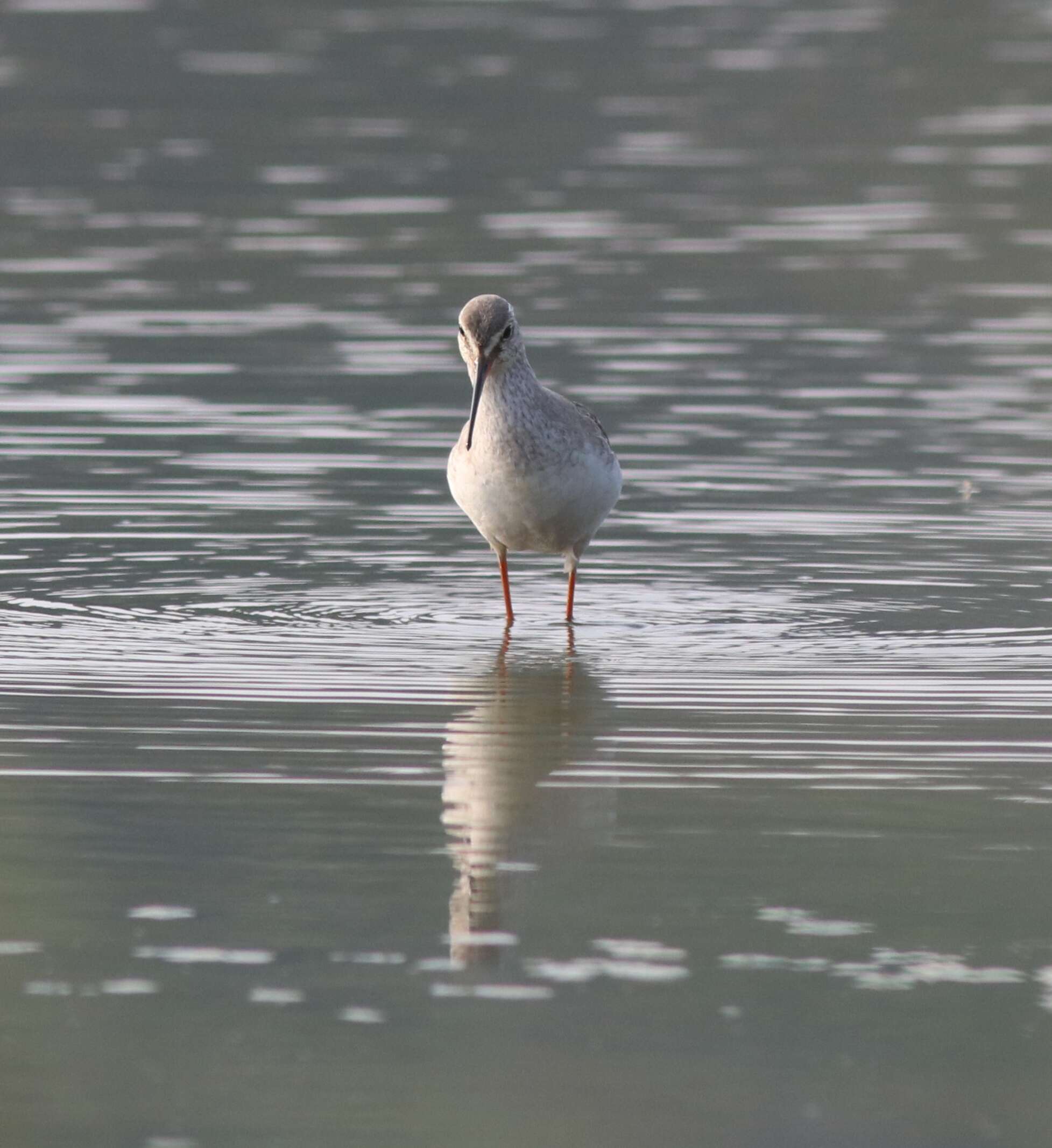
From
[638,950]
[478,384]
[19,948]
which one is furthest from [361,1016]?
[478,384]

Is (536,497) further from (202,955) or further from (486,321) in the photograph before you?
(202,955)

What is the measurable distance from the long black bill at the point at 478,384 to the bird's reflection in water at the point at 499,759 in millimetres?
1107

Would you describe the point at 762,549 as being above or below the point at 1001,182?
below

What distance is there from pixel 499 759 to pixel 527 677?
173cm

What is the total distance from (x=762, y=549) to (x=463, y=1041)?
796cm

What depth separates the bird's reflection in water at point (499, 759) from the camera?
8.68m

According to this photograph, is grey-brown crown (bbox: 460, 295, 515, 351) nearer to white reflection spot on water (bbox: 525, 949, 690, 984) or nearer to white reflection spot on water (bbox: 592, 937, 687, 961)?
white reflection spot on water (bbox: 592, 937, 687, 961)

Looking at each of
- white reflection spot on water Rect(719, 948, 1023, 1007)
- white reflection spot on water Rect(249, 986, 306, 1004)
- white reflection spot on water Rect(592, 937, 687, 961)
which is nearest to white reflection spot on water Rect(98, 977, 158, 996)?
white reflection spot on water Rect(249, 986, 306, 1004)

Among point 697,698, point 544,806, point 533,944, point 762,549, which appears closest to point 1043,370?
point 762,549

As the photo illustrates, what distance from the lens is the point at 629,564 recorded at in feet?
49.4

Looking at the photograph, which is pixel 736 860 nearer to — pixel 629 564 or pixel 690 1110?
pixel 690 1110

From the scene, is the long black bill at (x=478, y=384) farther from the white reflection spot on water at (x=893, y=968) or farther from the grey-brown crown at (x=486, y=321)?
the white reflection spot on water at (x=893, y=968)

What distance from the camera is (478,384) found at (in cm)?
1274

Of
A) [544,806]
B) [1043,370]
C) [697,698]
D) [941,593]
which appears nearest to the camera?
[544,806]
